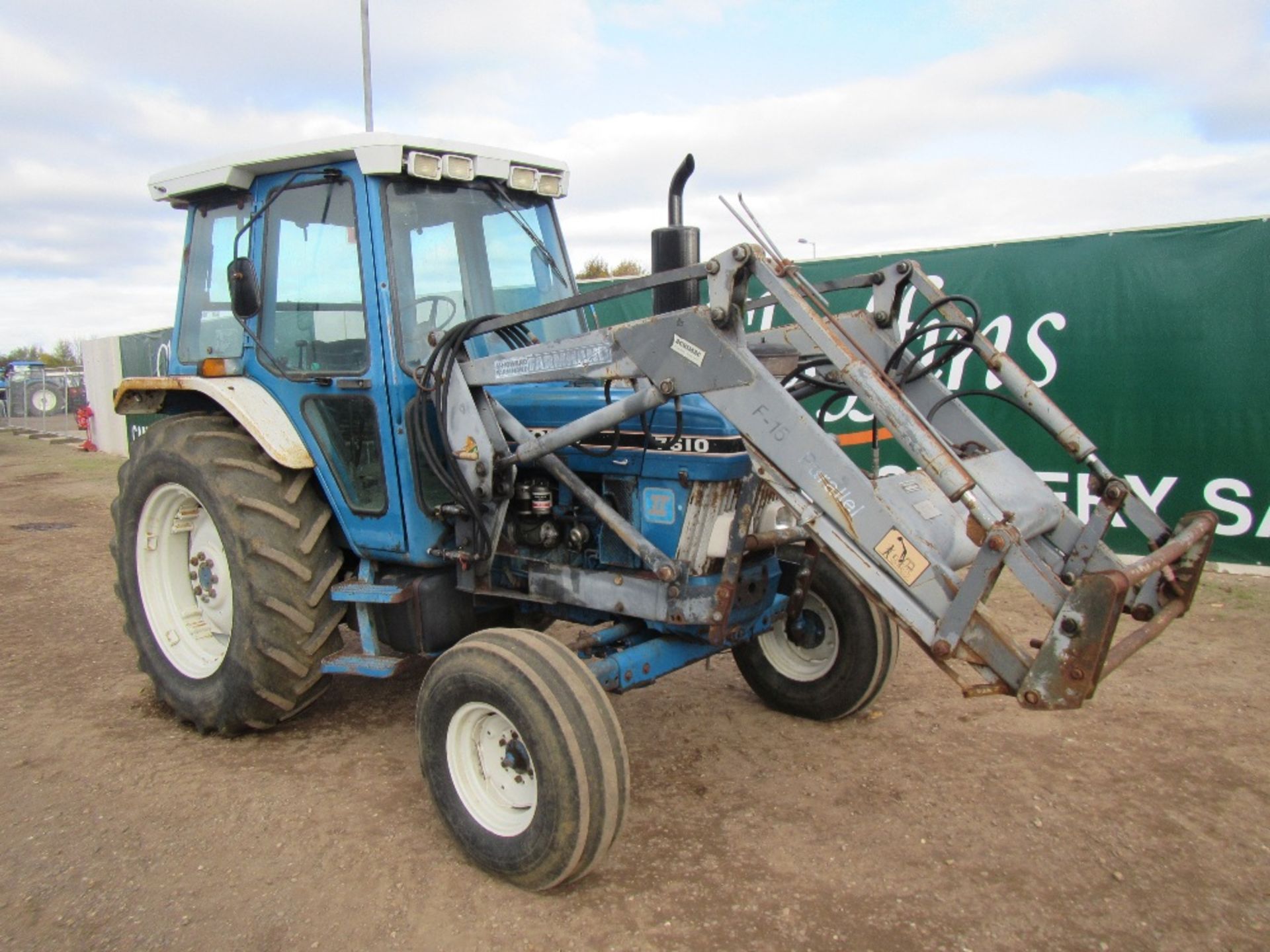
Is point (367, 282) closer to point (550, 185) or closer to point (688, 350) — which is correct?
point (550, 185)

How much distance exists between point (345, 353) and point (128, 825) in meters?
1.94

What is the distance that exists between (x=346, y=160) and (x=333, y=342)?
728mm

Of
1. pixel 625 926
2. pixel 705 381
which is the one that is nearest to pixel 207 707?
pixel 625 926

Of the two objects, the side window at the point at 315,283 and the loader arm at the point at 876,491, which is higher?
the side window at the point at 315,283

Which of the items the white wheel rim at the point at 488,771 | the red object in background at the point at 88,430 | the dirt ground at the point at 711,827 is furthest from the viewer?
the red object in background at the point at 88,430

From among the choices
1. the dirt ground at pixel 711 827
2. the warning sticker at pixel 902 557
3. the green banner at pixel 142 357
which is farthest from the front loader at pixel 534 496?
the green banner at pixel 142 357

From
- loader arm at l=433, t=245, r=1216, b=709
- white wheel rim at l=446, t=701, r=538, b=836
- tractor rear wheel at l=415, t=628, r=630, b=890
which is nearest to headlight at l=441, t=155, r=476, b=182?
loader arm at l=433, t=245, r=1216, b=709

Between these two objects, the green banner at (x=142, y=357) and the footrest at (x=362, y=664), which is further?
the green banner at (x=142, y=357)

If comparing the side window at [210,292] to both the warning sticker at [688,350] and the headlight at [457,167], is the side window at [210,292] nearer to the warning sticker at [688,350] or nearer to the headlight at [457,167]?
the headlight at [457,167]

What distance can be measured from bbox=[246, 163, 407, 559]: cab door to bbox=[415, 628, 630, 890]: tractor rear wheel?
0.86 meters

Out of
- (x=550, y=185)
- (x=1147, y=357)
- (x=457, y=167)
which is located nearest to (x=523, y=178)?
(x=550, y=185)

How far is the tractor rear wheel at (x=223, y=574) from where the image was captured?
3883 mm

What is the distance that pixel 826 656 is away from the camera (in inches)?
175

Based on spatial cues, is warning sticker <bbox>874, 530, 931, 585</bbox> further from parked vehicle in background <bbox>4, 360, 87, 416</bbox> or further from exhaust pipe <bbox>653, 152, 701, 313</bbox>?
parked vehicle in background <bbox>4, 360, 87, 416</bbox>
